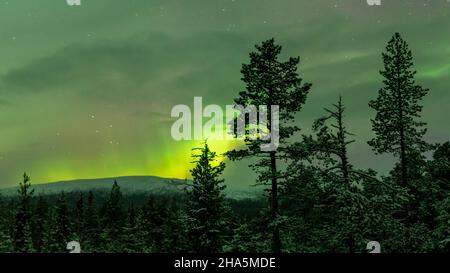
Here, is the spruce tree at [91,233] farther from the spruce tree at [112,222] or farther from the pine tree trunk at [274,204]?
the pine tree trunk at [274,204]

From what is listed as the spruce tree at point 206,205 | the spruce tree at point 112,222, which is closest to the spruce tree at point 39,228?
the spruce tree at point 112,222

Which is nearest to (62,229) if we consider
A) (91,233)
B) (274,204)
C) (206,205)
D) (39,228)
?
(91,233)

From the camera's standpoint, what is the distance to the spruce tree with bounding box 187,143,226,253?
3572 cm

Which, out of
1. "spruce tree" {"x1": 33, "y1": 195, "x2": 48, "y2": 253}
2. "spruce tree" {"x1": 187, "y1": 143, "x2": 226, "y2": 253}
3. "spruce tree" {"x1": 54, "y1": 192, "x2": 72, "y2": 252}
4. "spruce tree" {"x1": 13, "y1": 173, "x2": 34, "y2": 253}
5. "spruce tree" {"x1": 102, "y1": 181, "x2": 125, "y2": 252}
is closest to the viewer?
"spruce tree" {"x1": 187, "y1": 143, "x2": 226, "y2": 253}

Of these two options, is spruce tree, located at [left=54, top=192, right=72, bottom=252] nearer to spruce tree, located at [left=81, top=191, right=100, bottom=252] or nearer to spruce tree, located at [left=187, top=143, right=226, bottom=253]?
spruce tree, located at [left=81, top=191, right=100, bottom=252]

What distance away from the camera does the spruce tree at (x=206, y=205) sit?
3572 centimetres

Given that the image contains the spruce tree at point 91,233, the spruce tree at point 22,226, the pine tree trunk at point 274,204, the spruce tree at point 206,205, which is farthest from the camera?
the spruce tree at point 91,233

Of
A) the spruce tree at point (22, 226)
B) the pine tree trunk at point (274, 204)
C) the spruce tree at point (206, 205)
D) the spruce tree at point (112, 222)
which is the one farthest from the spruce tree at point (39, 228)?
the pine tree trunk at point (274, 204)

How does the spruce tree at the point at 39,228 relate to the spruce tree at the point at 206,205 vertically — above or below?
below

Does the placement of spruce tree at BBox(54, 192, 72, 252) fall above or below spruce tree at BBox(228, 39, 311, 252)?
below

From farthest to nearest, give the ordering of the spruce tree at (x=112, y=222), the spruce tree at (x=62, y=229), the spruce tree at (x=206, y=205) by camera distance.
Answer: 1. the spruce tree at (x=112, y=222)
2. the spruce tree at (x=62, y=229)
3. the spruce tree at (x=206, y=205)

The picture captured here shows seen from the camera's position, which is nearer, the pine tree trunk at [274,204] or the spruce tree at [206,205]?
the pine tree trunk at [274,204]

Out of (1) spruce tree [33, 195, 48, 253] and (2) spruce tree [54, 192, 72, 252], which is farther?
(1) spruce tree [33, 195, 48, 253]

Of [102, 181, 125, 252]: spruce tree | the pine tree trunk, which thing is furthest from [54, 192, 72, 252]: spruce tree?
the pine tree trunk
